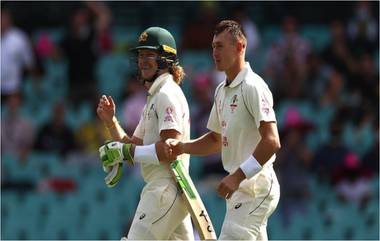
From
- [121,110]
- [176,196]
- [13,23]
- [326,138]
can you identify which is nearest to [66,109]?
[121,110]

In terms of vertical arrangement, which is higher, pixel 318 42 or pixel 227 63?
pixel 227 63

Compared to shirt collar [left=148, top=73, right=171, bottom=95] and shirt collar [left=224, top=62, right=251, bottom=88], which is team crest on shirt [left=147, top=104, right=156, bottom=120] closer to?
shirt collar [left=148, top=73, right=171, bottom=95]

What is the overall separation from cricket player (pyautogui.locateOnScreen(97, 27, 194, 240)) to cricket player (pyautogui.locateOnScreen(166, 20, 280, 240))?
190mm

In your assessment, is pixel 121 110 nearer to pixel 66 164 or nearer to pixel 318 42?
pixel 66 164

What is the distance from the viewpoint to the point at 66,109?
54.9 ft

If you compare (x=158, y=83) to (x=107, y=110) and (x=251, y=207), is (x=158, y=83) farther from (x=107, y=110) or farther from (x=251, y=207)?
(x=251, y=207)

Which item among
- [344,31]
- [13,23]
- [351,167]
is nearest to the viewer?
[351,167]

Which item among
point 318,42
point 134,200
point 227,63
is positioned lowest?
point 134,200

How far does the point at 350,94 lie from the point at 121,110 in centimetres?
296

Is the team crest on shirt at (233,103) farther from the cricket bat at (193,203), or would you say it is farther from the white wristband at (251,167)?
the cricket bat at (193,203)

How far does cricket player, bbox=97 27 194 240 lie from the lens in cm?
870

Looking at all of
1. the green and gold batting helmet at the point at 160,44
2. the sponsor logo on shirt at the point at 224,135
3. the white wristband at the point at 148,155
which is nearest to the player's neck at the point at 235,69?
the sponsor logo on shirt at the point at 224,135

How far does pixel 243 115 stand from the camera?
8.36m

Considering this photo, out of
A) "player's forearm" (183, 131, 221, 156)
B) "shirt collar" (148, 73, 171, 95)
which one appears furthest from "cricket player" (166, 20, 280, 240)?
"shirt collar" (148, 73, 171, 95)
